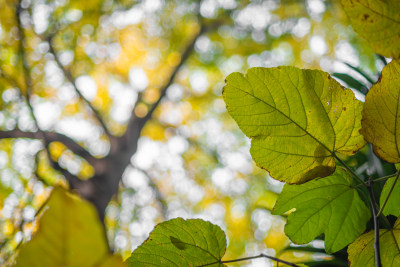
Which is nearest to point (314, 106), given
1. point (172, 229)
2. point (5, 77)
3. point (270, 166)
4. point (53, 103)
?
point (270, 166)

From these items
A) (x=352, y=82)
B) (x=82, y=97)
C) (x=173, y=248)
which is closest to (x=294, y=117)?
(x=173, y=248)

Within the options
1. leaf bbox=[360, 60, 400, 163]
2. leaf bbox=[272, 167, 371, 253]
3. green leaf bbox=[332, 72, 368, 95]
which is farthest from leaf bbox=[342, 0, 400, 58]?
green leaf bbox=[332, 72, 368, 95]

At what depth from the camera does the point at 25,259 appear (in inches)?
5.6

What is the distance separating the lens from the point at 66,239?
0.15m

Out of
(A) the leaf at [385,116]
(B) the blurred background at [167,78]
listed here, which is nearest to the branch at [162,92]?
(B) the blurred background at [167,78]

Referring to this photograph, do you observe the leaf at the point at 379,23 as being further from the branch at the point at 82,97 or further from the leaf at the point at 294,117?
the branch at the point at 82,97

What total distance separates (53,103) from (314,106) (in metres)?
3.73

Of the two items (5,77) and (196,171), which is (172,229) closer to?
(5,77)

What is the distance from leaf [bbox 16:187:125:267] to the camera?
0.48ft

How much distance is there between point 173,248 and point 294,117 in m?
0.20

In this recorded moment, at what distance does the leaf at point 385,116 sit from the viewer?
27 centimetres

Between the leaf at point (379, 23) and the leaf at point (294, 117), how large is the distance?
7 cm

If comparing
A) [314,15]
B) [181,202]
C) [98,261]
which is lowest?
[181,202]

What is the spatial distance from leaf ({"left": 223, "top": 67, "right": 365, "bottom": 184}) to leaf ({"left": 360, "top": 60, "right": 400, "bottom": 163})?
0.03 meters
